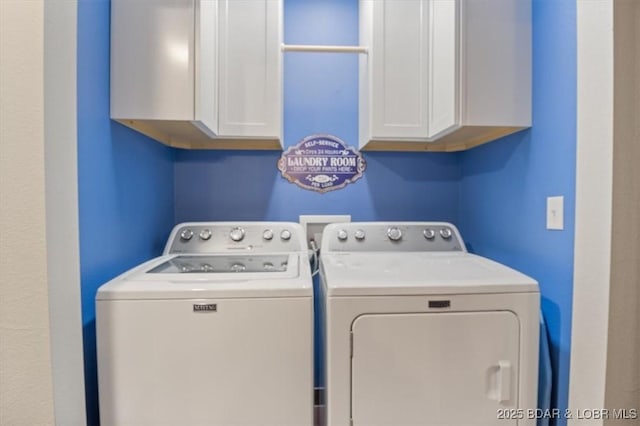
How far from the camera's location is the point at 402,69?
65.5 inches

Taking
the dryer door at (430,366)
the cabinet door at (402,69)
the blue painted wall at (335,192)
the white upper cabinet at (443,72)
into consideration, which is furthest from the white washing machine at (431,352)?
the cabinet door at (402,69)

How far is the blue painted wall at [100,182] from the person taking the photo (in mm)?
1082

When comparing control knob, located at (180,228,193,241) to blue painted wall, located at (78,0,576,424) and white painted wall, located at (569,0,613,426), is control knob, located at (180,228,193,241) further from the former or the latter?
white painted wall, located at (569,0,613,426)

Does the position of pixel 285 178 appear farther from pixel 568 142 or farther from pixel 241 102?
pixel 568 142

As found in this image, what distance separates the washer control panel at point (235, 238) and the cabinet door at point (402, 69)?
0.71 meters

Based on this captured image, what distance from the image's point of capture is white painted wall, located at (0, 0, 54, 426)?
819 mm

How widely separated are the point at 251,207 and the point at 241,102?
65cm

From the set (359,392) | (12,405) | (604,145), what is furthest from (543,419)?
(12,405)

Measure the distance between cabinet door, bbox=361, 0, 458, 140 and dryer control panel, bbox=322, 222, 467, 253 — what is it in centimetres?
49

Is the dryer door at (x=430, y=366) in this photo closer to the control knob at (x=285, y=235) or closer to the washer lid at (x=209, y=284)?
the washer lid at (x=209, y=284)

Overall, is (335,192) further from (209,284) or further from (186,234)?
(209,284)

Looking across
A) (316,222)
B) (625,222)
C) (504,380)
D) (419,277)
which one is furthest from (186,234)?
(625,222)

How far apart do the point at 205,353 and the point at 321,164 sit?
1.31 metres

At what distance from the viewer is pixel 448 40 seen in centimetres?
139
